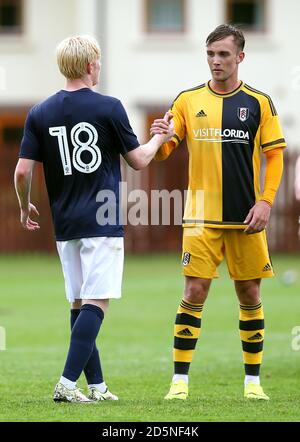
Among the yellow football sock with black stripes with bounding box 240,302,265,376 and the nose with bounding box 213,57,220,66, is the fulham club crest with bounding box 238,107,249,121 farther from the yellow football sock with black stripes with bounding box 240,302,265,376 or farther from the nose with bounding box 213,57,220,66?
the yellow football sock with black stripes with bounding box 240,302,265,376

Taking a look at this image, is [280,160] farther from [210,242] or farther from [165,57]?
[165,57]

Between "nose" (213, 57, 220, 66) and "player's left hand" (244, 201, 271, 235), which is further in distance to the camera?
"nose" (213, 57, 220, 66)

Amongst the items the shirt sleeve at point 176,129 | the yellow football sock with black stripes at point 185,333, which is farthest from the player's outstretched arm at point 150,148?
the yellow football sock with black stripes at point 185,333

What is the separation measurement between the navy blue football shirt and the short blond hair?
148 mm

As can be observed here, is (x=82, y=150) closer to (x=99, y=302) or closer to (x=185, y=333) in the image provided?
(x=99, y=302)

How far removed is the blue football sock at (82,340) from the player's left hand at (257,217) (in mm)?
1113

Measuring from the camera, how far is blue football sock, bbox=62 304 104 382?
724 centimetres

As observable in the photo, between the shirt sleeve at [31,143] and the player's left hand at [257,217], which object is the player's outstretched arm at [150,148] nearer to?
the shirt sleeve at [31,143]

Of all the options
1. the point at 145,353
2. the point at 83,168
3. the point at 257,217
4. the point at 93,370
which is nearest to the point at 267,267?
the point at 257,217

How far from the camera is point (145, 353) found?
37.6 ft

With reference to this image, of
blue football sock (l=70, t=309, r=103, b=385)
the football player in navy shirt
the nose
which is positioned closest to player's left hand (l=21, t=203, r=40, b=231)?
the football player in navy shirt

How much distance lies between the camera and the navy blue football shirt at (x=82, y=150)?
286 inches

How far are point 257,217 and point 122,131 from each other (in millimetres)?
1028
